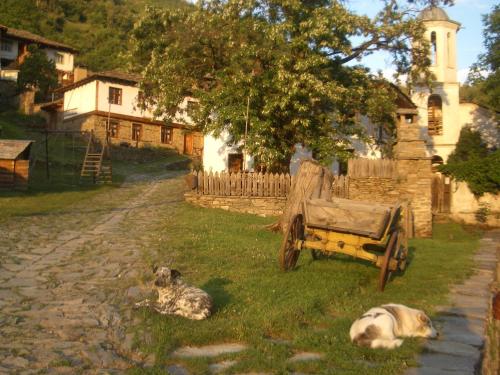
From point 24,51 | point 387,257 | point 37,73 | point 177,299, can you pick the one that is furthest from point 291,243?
point 24,51

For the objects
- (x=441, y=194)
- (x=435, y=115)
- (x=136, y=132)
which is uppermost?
(x=435, y=115)

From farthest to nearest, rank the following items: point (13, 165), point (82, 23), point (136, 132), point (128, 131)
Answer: point (82, 23) → point (136, 132) → point (128, 131) → point (13, 165)

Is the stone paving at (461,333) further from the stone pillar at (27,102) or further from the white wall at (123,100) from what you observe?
the stone pillar at (27,102)

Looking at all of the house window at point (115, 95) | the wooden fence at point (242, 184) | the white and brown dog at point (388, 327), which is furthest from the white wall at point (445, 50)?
the white and brown dog at point (388, 327)

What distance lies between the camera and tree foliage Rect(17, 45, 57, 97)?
44281 mm

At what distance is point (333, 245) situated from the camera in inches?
313

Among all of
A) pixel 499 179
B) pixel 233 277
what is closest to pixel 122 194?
pixel 233 277

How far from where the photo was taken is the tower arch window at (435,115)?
32.8 m

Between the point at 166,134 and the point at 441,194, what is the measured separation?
25.9m

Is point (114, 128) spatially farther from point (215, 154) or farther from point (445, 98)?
point (445, 98)

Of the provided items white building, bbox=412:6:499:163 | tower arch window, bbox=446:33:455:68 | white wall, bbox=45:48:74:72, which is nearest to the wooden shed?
white building, bbox=412:6:499:163

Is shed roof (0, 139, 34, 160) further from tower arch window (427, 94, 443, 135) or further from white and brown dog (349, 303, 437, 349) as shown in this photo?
tower arch window (427, 94, 443, 135)

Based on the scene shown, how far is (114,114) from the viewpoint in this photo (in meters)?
40.4

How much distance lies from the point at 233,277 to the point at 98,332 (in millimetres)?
2655
